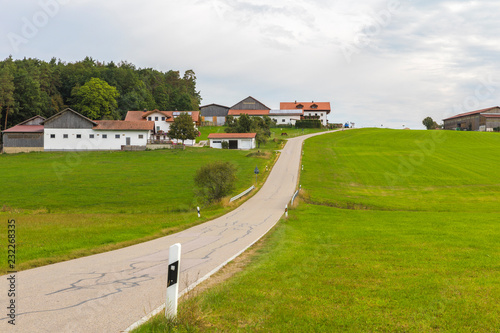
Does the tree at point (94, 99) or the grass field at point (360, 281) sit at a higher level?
the tree at point (94, 99)

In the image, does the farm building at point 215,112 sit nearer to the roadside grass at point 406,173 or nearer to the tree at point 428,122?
the roadside grass at point 406,173

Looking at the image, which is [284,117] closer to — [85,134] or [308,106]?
[308,106]

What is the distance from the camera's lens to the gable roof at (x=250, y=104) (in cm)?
13662

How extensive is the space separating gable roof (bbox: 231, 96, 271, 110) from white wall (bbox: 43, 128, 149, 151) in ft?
207

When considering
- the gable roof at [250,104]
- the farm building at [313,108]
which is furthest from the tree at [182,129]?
the farm building at [313,108]

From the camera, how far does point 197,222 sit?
2277 centimetres

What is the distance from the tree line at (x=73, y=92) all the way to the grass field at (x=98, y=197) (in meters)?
34.2

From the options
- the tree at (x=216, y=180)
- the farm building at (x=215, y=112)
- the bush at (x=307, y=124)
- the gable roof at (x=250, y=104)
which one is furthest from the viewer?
the gable roof at (x=250, y=104)

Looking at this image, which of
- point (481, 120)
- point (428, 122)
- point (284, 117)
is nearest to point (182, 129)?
point (284, 117)

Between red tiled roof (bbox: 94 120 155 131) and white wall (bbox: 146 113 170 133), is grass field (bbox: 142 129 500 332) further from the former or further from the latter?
white wall (bbox: 146 113 170 133)

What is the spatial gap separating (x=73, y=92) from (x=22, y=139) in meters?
41.9

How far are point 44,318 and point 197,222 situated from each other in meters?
16.2

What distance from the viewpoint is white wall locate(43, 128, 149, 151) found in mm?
76438

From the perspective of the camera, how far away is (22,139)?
75.6 m
